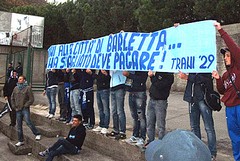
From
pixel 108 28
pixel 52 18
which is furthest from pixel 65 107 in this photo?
pixel 52 18

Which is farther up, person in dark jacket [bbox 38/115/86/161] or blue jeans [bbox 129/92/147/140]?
blue jeans [bbox 129/92/147/140]

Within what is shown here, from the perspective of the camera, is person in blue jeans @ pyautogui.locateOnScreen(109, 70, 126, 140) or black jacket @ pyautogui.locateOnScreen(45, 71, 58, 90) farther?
black jacket @ pyautogui.locateOnScreen(45, 71, 58, 90)

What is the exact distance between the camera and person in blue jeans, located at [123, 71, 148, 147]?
4.73m

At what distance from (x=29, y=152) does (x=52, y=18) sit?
1930 cm

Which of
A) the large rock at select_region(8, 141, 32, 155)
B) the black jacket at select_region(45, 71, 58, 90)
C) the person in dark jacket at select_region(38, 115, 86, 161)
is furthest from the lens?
the black jacket at select_region(45, 71, 58, 90)

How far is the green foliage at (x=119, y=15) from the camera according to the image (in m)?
12.2

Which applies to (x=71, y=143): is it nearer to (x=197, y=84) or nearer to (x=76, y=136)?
(x=76, y=136)

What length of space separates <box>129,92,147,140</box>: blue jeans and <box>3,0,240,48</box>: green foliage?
8349 mm

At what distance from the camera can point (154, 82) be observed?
14.5 feet

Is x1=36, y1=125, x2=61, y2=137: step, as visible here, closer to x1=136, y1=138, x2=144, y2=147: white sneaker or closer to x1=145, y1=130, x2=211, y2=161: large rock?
x1=136, y1=138, x2=144, y2=147: white sneaker

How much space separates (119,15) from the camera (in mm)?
18234

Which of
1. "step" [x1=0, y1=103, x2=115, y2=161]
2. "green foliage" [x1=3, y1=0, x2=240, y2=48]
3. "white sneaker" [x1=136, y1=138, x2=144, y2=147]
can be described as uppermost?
"green foliage" [x1=3, y1=0, x2=240, y2=48]

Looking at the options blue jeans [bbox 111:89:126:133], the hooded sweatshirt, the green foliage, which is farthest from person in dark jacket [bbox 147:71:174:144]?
the green foliage

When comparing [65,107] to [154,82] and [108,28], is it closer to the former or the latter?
[154,82]
